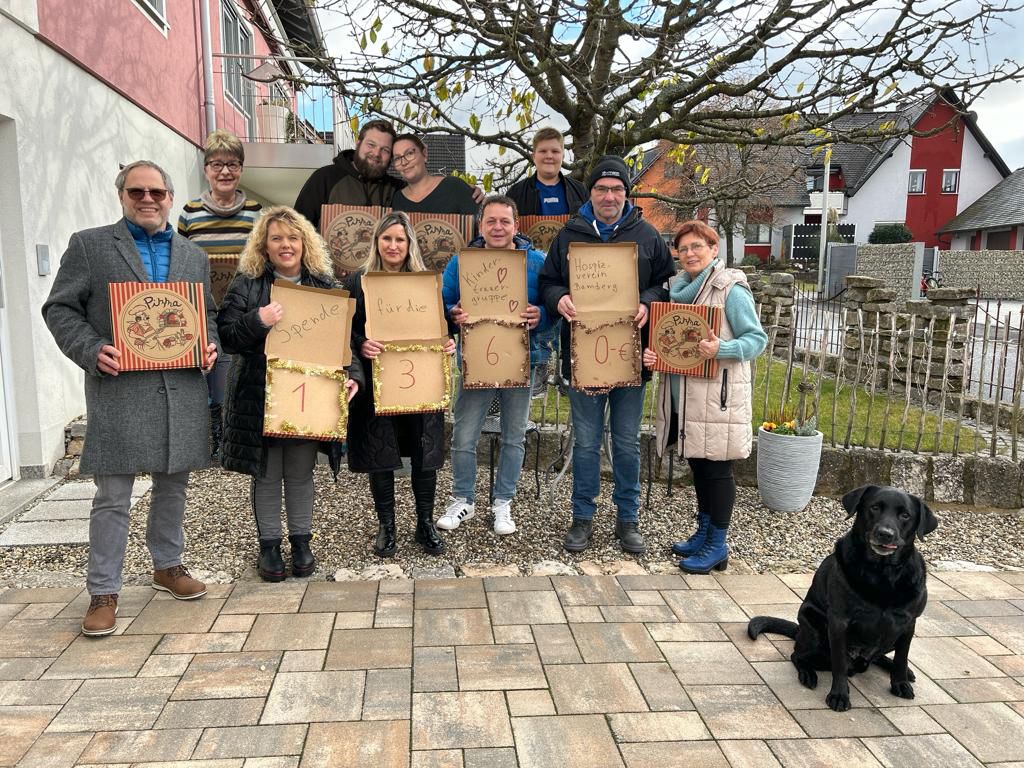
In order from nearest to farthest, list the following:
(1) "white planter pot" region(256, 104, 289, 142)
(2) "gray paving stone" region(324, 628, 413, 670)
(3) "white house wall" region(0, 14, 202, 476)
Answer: (2) "gray paving stone" region(324, 628, 413, 670) < (3) "white house wall" region(0, 14, 202, 476) < (1) "white planter pot" region(256, 104, 289, 142)

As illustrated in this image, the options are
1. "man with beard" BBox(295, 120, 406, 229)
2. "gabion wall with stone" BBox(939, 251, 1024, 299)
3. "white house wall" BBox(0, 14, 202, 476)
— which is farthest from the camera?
"gabion wall with stone" BBox(939, 251, 1024, 299)

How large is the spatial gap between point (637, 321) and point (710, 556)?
1372 millimetres

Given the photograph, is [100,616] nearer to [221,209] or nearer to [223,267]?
[223,267]

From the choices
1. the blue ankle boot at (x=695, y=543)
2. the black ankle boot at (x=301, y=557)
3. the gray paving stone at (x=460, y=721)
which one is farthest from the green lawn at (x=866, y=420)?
the gray paving stone at (x=460, y=721)

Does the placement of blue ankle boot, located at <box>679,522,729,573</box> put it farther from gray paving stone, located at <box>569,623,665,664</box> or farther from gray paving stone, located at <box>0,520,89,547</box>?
gray paving stone, located at <box>0,520,89,547</box>

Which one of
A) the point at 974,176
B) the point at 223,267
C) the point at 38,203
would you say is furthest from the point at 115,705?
the point at 974,176

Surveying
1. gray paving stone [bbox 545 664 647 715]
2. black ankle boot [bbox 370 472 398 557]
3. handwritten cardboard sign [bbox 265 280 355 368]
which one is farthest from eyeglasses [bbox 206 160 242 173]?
gray paving stone [bbox 545 664 647 715]

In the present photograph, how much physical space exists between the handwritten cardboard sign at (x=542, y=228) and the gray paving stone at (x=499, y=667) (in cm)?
247

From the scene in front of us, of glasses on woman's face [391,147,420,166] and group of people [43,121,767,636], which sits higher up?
glasses on woman's face [391,147,420,166]

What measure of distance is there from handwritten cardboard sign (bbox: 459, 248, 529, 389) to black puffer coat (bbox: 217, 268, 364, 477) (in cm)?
88

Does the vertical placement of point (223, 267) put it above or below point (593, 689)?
above

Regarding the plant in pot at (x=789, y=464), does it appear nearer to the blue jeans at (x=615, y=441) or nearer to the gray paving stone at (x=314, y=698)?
the blue jeans at (x=615, y=441)

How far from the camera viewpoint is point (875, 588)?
2.63 meters

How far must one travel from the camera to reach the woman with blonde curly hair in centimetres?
337
